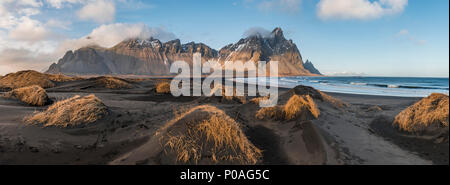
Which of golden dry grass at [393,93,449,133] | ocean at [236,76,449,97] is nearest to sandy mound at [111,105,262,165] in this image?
golden dry grass at [393,93,449,133]

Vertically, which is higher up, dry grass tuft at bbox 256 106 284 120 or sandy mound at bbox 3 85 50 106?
sandy mound at bbox 3 85 50 106

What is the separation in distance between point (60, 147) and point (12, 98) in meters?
8.50

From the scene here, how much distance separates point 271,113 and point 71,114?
683 centimetres

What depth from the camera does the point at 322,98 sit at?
1104 centimetres

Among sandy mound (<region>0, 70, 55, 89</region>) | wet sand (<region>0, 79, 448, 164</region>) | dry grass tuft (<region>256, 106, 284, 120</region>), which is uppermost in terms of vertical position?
sandy mound (<region>0, 70, 55, 89</region>)

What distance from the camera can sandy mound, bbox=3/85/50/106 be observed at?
9.95 metres

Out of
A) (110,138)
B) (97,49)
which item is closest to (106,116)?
(110,138)

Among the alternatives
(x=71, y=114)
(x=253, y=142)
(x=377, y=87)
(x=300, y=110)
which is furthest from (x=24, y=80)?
(x=377, y=87)

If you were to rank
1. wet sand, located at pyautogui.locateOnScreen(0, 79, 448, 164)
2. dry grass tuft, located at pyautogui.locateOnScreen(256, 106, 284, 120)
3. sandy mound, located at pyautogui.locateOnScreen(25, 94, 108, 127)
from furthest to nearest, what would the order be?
1. dry grass tuft, located at pyautogui.locateOnScreen(256, 106, 284, 120)
2. sandy mound, located at pyautogui.locateOnScreen(25, 94, 108, 127)
3. wet sand, located at pyautogui.locateOnScreen(0, 79, 448, 164)

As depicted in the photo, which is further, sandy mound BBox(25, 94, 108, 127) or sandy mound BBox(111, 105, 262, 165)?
sandy mound BBox(25, 94, 108, 127)

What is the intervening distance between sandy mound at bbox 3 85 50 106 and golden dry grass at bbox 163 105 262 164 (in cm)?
861

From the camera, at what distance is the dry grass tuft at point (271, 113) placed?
7.82m

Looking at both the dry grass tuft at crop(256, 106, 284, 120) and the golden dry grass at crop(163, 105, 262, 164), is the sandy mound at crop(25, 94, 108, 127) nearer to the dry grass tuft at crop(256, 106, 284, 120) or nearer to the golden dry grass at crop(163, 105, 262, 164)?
the golden dry grass at crop(163, 105, 262, 164)
